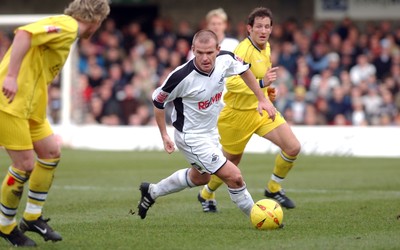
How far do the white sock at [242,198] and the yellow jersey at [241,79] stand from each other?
2002mm

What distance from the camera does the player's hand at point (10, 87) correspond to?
22.6ft

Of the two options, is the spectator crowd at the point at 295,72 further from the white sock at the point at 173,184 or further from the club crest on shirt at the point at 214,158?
the club crest on shirt at the point at 214,158

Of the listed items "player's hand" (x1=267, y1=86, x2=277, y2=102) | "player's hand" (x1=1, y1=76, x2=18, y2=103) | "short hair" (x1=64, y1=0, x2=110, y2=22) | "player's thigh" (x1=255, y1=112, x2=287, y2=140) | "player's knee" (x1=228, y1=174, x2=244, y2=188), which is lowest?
"player's thigh" (x1=255, y1=112, x2=287, y2=140)

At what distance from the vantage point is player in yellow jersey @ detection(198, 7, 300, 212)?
34.4 ft

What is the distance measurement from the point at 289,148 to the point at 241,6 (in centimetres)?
1738

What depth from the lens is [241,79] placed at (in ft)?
34.6

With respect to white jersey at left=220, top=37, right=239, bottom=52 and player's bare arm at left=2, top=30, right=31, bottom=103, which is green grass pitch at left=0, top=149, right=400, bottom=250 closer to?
player's bare arm at left=2, top=30, right=31, bottom=103

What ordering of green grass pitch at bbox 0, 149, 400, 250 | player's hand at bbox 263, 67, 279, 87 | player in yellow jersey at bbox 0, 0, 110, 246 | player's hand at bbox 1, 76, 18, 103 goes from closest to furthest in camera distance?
player's hand at bbox 1, 76, 18, 103
player in yellow jersey at bbox 0, 0, 110, 246
green grass pitch at bbox 0, 149, 400, 250
player's hand at bbox 263, 67, 279, 87

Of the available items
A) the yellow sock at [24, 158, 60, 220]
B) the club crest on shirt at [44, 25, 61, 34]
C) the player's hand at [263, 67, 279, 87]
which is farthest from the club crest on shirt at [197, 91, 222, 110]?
the club crest on shirt at [44, 25, 61, 34]

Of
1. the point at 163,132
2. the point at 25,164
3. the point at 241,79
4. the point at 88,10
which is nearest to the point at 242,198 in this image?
the point at 163,132

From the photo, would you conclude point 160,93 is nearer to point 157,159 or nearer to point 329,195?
point 329,195

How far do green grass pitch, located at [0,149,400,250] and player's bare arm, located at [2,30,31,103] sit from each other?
1.41m

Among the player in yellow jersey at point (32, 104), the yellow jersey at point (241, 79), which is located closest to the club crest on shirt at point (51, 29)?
the player in yellow jersey at point (32, 104)

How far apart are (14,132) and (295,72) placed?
16680mm
